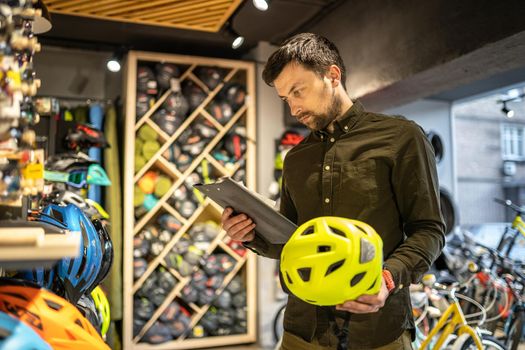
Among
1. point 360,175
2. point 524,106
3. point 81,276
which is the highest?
point 524,106

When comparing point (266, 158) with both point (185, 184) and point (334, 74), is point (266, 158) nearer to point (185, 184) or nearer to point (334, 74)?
point (185, 184)

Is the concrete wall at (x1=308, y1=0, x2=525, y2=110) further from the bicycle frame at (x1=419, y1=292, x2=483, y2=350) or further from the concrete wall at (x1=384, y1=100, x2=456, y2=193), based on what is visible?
the concrete wall at (x1=384, y1=100, x2=456, y2=193)

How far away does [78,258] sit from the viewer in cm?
209

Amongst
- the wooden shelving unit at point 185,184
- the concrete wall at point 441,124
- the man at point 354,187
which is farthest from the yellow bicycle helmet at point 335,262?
the concrete wall at point 441,124

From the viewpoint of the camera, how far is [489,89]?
5879 mm

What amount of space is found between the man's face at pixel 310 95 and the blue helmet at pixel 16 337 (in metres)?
1.00

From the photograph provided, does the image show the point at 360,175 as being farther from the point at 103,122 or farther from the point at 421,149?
the point at 103,122

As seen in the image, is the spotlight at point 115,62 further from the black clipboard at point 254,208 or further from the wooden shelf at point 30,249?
the wooden shelf at point 30,249

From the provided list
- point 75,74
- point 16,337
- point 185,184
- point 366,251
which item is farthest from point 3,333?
point 75,74

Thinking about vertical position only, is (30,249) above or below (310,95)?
below

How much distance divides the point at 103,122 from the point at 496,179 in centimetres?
943

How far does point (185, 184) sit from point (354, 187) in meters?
3.31

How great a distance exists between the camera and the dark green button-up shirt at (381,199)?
142cm

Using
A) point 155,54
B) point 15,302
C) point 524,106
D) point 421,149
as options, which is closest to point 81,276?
Result: point 15,302
